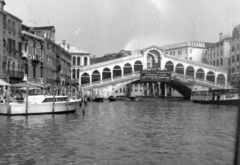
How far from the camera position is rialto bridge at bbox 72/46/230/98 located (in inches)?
1906

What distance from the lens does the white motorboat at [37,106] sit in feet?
64.9

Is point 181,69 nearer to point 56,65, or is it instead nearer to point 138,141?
point 56,65

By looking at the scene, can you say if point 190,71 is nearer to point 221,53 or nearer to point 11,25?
point 221,53

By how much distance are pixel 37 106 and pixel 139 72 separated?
29.9 m

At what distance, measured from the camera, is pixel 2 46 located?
25.9 metres

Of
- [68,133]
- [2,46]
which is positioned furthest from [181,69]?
[68,133]

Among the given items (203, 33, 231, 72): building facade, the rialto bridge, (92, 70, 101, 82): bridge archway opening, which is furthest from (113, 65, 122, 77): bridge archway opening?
(203, 33, 231, 72): building facade

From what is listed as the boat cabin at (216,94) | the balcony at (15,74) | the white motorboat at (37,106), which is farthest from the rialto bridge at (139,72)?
the white motorboat at (37,106)

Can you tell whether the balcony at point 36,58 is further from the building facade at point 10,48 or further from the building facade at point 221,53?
the building facade at point 221,53

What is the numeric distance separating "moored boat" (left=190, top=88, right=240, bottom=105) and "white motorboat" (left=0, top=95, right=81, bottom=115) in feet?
62.7

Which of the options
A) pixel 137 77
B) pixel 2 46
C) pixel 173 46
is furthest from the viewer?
pixel 173 46

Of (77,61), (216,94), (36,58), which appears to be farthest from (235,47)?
(36,58)

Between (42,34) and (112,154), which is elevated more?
(42,34)

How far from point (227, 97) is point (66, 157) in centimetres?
3050
